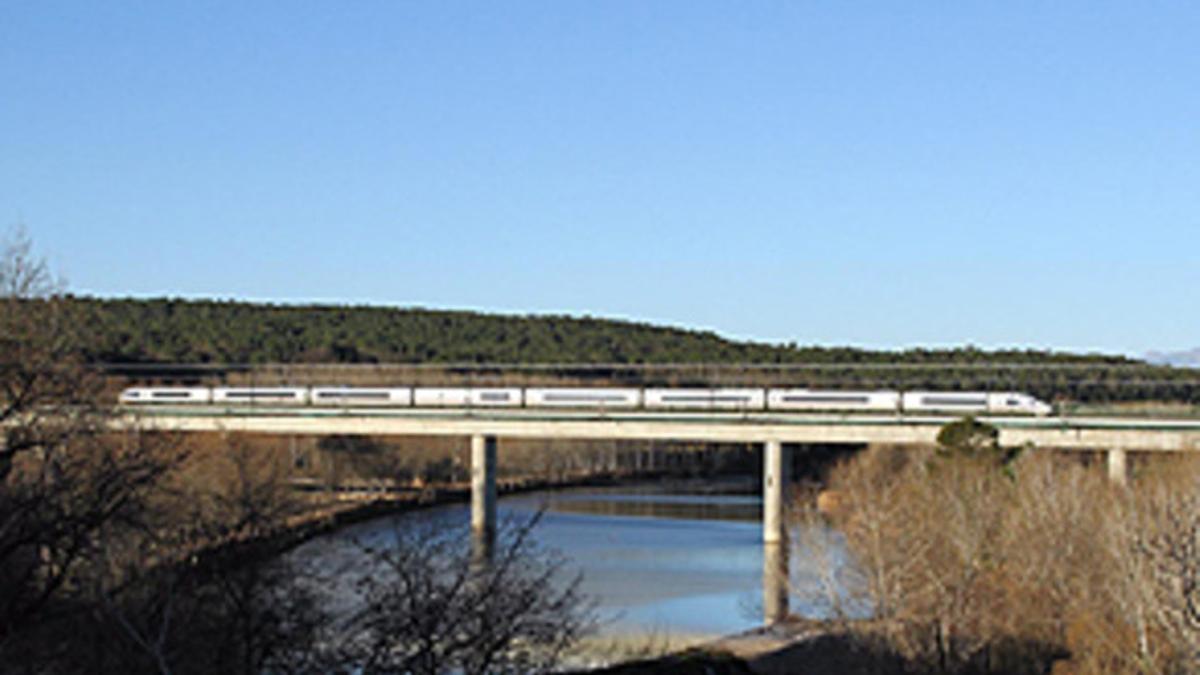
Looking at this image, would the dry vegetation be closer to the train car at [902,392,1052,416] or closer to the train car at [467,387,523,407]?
the train car at [902,392,1052,416]

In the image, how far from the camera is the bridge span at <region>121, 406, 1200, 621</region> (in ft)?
196

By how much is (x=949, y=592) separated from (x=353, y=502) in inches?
1806

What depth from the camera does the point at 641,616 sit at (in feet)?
141

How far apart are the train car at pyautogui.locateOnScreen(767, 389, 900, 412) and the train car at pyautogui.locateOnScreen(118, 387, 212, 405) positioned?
29.6 meters

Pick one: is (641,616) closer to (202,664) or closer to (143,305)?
(202,664)

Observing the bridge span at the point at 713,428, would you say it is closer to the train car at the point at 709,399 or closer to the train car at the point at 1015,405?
the train car at the point at 709,399

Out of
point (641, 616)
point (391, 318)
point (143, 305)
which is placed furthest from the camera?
point (391, 318)

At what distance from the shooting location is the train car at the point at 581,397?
253 feet

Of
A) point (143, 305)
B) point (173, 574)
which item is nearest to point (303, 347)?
point (143, 305)

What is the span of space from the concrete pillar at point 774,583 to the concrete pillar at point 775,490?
1126mm

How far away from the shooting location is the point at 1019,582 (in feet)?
115

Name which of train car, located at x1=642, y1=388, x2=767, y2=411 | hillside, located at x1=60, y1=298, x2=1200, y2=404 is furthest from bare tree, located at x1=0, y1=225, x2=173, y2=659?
hillside, located at x1=60, y1=298, x2=1200, y2=404

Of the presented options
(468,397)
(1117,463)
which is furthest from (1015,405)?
(468,397)

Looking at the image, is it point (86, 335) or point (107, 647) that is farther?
point (86, 335)
